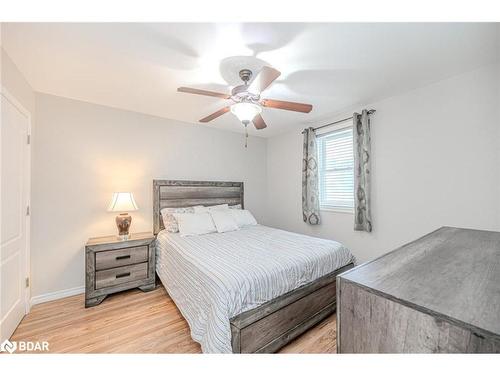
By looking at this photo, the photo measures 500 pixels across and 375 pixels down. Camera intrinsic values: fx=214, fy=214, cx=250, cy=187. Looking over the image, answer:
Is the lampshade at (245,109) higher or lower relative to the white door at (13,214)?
higher

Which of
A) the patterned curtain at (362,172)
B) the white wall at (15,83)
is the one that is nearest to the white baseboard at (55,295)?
the white wall at (15,83)

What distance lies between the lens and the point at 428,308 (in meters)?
0.62

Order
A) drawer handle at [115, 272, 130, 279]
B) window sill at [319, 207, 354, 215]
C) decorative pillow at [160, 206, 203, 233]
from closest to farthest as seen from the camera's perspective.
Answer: drawer handle at [115, 272, 130, 279]
decorative pillow at [160, 206, 203, 233]
window sill at [319, 207, 354, 215]

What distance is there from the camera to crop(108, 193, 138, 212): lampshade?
260cm

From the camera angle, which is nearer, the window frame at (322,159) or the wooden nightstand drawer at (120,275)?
the wooden nightstand drawer at (120,275)

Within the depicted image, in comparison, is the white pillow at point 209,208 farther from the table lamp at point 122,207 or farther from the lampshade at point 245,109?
the lampshade at point 245,109

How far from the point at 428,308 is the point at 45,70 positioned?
10.3 ft

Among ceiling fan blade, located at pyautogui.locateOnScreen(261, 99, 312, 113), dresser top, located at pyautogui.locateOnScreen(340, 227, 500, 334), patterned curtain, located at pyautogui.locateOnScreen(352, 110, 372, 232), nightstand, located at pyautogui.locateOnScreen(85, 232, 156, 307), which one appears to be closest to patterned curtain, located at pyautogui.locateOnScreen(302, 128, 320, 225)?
patterned curtain, located at pyautogui.locateOnScreen(352, 110, 372, 232)

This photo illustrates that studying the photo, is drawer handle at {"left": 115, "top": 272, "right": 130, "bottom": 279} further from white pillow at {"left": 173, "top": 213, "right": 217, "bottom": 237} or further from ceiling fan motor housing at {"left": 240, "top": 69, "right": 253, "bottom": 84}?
ceiling fan motor housing at {"left": 240, "top": 69, "right": 253, "bottom": 84}

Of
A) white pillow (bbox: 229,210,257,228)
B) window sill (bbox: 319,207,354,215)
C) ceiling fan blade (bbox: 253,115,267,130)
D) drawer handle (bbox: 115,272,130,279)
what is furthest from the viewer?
white pillow (bbox: 229,210,257,228)

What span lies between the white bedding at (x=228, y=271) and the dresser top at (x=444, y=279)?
0.90 metres

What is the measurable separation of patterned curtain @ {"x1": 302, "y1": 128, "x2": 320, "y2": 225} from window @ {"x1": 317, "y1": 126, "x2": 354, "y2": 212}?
0.12m

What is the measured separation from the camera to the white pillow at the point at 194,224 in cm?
284

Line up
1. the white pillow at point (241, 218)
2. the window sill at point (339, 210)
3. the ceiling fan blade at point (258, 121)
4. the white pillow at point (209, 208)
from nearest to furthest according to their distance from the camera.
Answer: the ceiling fan blade at point (258, 121) → the window sill at point (339, 210) → the white pillow at point (209, 208) → the white pillow at point (241, 218)
